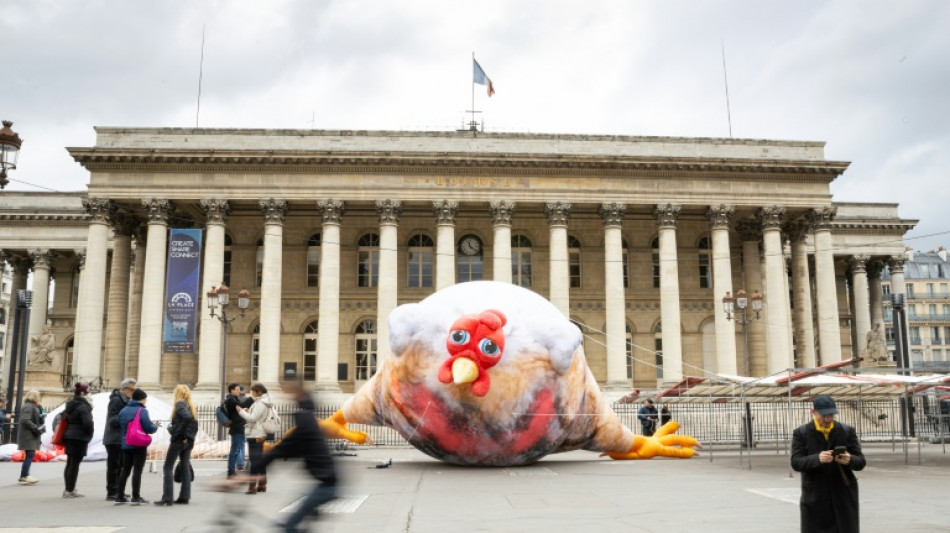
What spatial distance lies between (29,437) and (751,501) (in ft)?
38.4

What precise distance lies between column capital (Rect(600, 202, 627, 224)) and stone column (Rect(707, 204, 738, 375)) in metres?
4.08

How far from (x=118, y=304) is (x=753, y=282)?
95.2 feet

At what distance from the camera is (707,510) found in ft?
31.8

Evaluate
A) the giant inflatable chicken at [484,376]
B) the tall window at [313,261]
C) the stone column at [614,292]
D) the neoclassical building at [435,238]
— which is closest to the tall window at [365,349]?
the neoclassical building at [435,238]

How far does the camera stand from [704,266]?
4078cm

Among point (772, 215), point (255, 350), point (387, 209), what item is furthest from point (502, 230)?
point (255, 350)

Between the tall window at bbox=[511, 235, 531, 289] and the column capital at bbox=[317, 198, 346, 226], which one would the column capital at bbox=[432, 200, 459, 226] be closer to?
the column capital at bbox=[317, 198, 346, 226]

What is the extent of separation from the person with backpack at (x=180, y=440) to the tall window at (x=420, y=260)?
28340 millimetres

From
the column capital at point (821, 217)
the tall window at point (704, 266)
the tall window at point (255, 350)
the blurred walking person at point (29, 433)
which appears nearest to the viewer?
the blurred walking person at point (29, 433)

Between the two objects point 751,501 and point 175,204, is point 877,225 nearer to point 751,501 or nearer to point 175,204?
point 175,204

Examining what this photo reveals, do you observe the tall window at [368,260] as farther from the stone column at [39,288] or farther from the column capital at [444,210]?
the stone column at [39,288]

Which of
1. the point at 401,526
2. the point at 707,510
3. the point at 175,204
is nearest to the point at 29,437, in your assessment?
the point at 401,526

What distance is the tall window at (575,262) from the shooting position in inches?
1576

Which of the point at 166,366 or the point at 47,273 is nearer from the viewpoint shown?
the point at 166,366
